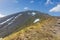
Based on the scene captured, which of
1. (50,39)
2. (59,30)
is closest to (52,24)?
(59,30)

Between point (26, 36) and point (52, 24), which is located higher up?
point (52, 24)

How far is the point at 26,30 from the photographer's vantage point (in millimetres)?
20531

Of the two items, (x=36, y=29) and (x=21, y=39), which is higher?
(x=36, y=29)

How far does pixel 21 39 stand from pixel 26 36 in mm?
776

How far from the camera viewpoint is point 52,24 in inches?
908

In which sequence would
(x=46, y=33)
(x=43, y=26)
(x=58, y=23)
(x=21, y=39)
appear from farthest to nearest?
(x=58, y=23) → (x=43, y=26) → (x=46, y=33) → (x=21, y=39)

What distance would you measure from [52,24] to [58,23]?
172 cm

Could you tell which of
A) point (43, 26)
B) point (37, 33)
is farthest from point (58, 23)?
point (37, 33)

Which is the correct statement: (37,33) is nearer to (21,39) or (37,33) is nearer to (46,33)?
(46,33)

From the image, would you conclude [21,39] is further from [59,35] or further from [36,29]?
[59,35]

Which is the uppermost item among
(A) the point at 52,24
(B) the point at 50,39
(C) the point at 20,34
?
(A) the point at 52,24

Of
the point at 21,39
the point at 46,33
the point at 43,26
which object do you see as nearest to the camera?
the point at 21,39

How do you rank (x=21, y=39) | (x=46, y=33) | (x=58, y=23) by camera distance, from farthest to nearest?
(x=58, y=23) < (x=46, y=33) < (x=21, y=39)

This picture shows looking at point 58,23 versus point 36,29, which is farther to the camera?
point 58,23
